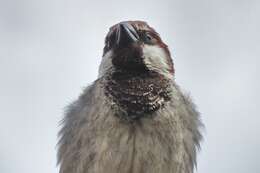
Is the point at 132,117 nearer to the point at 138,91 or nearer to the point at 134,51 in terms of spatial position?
the point at 138,91

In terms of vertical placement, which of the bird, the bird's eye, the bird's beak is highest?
the bird's beak

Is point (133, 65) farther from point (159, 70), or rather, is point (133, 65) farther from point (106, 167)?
point (106, 167)

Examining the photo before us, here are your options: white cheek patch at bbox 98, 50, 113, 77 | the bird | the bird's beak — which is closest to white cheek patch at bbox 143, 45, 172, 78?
the bird

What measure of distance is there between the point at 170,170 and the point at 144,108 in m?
0.60

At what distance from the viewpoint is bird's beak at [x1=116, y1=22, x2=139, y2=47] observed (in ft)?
16.9

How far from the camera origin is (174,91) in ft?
16.7

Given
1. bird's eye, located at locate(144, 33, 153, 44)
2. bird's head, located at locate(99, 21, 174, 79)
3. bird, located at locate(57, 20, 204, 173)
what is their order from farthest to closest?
1. bird's eye, located at locate(144, 33, 153, 44)
2. bird's head, located at locate(99, 21, 174, 79)
3. bird, located at locate(57, 20, 204, 173)

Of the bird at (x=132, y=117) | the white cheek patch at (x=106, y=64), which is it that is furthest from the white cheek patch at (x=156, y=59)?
the white cheek patch at (x=106, y=64)

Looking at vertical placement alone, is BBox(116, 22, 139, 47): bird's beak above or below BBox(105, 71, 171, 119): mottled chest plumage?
above

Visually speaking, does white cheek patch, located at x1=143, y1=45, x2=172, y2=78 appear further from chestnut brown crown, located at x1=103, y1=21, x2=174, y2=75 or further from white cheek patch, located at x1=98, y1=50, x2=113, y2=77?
white cheek patch, located at x1=98, y1=50, x2=113, y2=77

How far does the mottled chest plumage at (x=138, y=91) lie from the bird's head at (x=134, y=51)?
8 cm

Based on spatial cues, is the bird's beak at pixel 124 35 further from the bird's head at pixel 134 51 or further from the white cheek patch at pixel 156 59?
the white cheek patch at pixel 156 59

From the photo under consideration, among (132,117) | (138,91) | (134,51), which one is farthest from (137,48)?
(132,117)

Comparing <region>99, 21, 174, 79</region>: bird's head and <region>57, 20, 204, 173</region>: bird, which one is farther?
<region>99, 21, 174, 79</region>: bird's head
